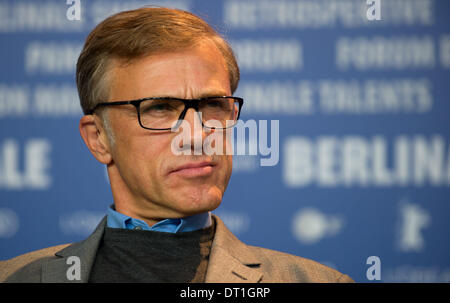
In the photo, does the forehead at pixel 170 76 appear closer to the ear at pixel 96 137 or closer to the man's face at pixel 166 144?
the man's face at pixel 166 144

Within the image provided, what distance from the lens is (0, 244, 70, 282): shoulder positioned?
1.64 m

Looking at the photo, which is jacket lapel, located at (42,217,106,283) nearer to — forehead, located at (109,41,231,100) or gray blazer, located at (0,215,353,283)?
gray blazer, located at (0,215,353,283)

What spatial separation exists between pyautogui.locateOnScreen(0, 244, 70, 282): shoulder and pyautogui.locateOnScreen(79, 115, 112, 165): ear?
1.28 feet

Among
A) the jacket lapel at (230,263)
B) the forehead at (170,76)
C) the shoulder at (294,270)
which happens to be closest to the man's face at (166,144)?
the forehead at (170,76)

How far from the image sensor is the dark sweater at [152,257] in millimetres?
1527

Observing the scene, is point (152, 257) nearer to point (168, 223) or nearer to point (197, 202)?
point (168, 223)

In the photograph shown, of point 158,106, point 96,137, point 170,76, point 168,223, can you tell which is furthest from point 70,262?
point 170,76

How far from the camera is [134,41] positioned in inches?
61.6

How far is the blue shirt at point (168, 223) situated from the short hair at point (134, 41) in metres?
0.40

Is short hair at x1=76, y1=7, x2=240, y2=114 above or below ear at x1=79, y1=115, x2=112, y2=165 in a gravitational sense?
above

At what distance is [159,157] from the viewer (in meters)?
1.50

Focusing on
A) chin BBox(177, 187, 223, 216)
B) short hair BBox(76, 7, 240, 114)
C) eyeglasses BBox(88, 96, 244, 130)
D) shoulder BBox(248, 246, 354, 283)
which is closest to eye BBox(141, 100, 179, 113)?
eyeglasses BBox(88, 96, 244, 130)

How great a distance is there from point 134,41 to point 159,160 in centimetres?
40
